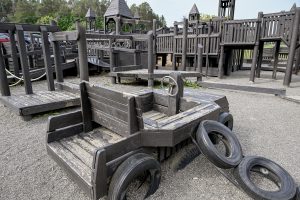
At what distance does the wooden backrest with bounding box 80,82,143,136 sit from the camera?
2.34m

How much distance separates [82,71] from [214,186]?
461 cm

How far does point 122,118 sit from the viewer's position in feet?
8.32

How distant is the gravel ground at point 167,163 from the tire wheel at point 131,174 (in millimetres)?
253

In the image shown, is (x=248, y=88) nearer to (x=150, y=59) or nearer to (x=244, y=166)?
(x=150, y=59)

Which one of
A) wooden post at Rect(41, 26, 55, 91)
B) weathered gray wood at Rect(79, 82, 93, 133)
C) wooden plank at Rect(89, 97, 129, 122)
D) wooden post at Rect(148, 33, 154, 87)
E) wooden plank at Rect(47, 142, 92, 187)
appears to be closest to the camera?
wooden plank at Rect(47, 142, 92, 187)

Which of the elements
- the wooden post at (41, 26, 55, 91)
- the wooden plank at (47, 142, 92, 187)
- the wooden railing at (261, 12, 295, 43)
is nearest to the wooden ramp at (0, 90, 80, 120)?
the wooden post at (41, 26, 55, 91)

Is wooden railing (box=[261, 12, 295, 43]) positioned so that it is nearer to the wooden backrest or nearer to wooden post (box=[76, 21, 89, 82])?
wooden post (box=[76, 21, 89, 82])

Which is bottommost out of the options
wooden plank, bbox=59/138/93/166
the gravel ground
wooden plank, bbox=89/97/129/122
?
the gravel ground

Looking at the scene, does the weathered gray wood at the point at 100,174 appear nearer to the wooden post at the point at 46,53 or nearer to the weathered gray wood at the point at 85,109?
the weathered gray wood at the point at 85,109

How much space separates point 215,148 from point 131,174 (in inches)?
44.4

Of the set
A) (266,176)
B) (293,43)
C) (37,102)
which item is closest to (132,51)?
(37,102)

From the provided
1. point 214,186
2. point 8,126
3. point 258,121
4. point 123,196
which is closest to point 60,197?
point 123,196

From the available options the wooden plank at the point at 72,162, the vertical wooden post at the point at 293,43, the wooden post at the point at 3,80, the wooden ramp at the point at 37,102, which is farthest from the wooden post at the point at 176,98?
the vertical wooden post at the point at 293,43

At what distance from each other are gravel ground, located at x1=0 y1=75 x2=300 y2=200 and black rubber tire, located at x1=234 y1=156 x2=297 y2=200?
0.22 metres
